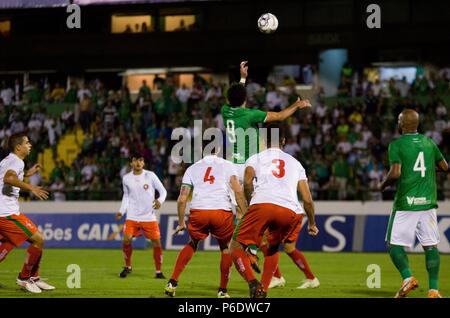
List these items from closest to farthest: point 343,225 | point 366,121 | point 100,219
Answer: point 343,225 < point 100,219 < point 366,121

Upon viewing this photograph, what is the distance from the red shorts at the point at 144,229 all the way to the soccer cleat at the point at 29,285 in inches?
157

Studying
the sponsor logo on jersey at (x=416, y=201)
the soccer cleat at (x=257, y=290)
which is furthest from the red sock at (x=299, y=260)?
the soccer cleat at (x=257, y=290)

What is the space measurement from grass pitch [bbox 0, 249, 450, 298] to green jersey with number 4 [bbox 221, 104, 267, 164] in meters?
2.26

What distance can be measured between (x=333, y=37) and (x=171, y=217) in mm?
12723

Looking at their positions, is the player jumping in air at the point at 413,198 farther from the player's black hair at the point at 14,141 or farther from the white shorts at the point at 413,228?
the player's black hair at the point at 14,141

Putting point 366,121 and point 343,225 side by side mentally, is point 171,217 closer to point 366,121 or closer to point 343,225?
point 343,225

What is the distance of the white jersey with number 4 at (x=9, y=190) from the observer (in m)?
14.5

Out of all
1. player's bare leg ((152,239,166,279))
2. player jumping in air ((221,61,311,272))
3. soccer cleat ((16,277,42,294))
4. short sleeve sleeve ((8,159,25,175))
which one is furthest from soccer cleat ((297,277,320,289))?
short sleeve sleeve ((8,159,25,175))

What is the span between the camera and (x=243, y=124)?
13.4 meters

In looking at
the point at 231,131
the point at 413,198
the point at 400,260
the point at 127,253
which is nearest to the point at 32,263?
the point at 127,253

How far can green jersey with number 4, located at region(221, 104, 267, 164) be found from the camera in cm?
1334
